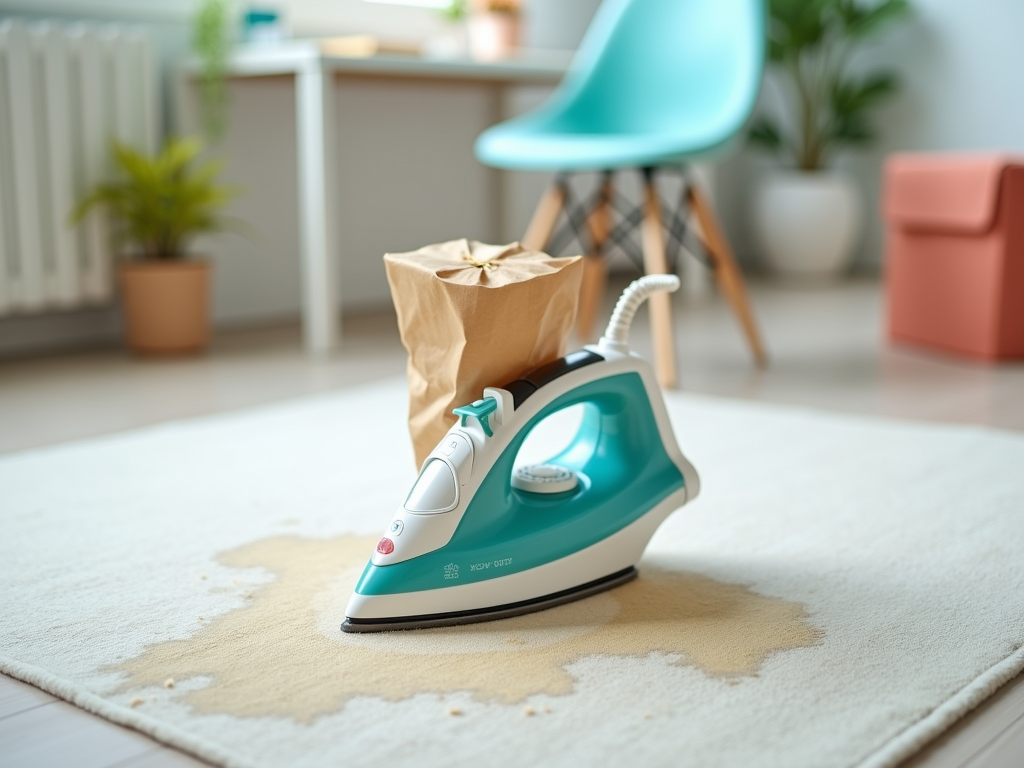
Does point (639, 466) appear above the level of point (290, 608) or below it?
above

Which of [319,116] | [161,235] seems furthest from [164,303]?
[319,116]

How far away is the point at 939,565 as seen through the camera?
1350 mm

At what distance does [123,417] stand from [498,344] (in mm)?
1165

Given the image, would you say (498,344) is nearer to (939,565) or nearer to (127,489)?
(939,565)

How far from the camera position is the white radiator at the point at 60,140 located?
2580 millimetres

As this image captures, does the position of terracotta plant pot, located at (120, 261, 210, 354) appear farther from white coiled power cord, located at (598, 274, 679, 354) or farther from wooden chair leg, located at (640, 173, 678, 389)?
white coiled power cord, located at (598, 274, 679, 354)

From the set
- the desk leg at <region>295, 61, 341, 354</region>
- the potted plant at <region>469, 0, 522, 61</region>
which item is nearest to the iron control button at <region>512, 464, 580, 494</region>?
the desk leg at <region>295, 61, 341, 354</region>

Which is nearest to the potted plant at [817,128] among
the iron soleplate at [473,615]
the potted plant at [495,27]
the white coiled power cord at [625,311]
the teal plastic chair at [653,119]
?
the potted plant at [495,27]

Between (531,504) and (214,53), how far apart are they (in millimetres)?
1947

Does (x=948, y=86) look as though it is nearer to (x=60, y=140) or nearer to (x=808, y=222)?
(x=808, y=222)

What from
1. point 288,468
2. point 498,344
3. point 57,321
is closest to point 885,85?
point 57,321

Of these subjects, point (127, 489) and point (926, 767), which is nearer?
point (926, 767)

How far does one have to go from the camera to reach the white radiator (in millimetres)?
2580

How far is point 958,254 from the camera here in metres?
2.74
